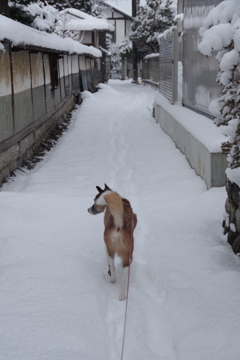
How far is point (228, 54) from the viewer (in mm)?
4445

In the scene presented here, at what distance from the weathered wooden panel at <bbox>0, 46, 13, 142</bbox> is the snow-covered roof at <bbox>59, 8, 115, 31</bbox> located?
24.5 meters

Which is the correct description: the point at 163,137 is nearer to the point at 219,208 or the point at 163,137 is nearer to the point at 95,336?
the point at 219,208

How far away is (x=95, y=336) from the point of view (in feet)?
12.5

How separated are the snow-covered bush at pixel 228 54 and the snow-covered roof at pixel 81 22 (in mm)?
28983

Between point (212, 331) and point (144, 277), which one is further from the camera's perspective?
point (144, 277)

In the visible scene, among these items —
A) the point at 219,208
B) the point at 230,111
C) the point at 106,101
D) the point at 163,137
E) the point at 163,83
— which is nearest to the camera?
the point at 230,111

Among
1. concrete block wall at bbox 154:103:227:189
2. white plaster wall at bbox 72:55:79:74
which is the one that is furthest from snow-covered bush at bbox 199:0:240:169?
white plaster wall at bbox 72:55:79:74

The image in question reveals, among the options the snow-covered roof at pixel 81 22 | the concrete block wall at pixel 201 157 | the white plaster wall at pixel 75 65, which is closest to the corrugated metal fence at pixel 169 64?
the concrete block wall at pixel 201 157

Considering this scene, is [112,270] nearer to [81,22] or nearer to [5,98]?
[5,98]

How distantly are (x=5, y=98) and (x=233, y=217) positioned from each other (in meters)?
5.51

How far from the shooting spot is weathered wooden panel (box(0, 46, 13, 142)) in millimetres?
8734

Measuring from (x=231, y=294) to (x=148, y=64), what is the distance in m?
32.9

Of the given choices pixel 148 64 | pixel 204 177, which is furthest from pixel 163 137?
pixel 148 64

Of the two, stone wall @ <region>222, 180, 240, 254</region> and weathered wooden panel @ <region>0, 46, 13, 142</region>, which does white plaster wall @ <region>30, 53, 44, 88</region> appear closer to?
weathered wooden panel @ <region>0, 46, 13, 142</region>
